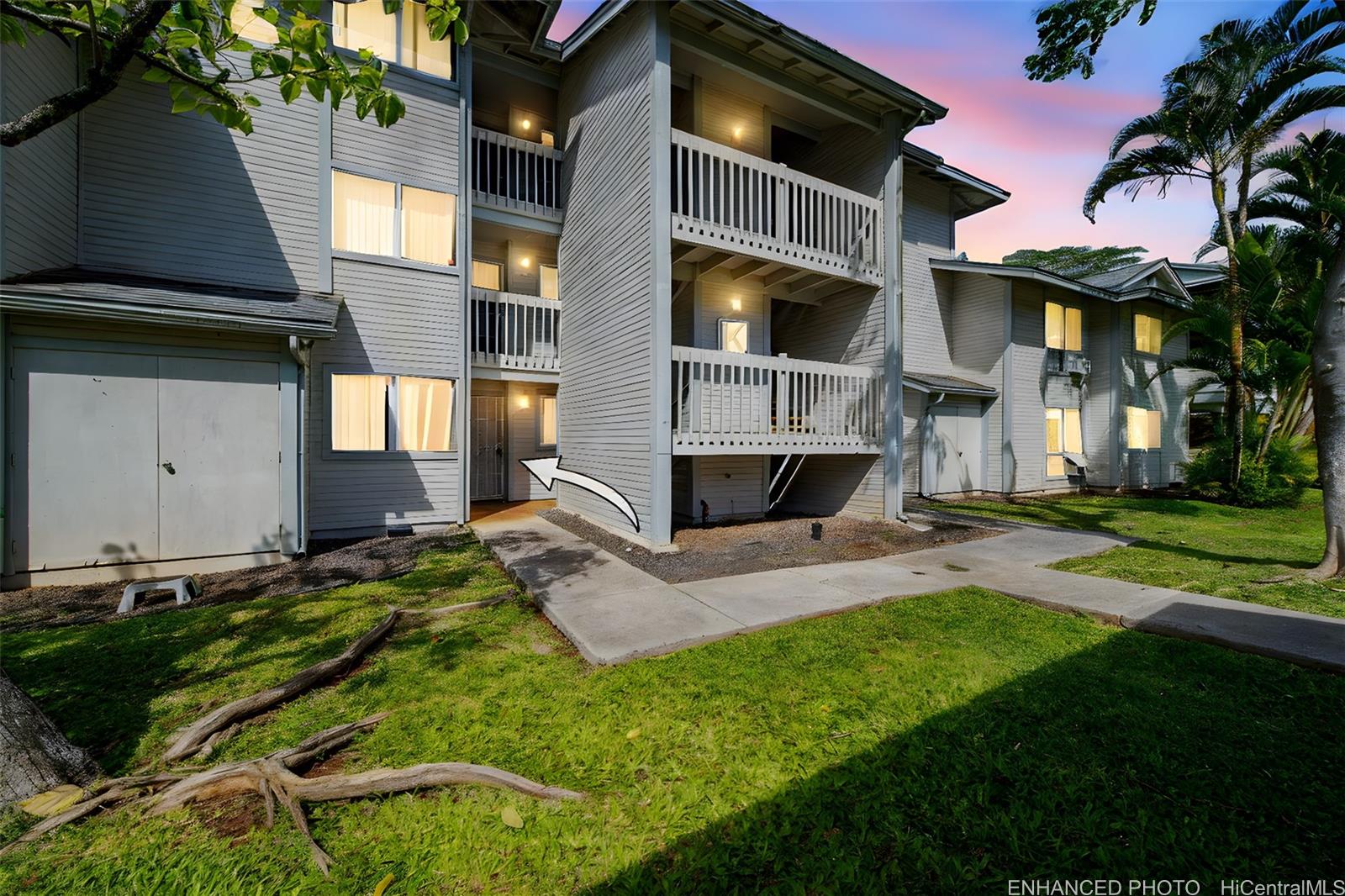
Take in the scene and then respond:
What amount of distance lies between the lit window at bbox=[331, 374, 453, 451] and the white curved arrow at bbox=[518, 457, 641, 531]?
2.48 meters

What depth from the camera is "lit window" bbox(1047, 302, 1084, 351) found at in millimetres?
15234

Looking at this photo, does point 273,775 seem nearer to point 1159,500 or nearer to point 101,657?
point 101,657

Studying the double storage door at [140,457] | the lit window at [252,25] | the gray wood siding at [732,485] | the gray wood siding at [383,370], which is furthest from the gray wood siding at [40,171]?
the gray wood siding at [732,485]

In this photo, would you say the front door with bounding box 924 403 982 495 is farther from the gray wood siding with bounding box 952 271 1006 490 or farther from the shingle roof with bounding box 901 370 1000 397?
the shingle roof with bounding box 901 370 1000 397

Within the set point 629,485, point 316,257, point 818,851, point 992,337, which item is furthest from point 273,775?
point 992,337

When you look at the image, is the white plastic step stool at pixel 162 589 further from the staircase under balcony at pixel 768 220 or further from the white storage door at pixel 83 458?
the staircase under balcony at pixel 768 220

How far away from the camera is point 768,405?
849cm

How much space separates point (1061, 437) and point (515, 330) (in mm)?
16156

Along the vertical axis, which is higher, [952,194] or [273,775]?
[952,194]

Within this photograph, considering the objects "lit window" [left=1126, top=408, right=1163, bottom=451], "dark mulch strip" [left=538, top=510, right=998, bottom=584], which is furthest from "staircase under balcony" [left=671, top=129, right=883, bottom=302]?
"lit window" [left=1126, top=408, right=1163, bottom=451]

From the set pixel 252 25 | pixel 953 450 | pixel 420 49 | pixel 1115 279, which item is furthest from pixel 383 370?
pixel 1115 279

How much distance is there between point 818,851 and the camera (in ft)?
6.83

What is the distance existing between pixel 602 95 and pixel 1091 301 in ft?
53.2

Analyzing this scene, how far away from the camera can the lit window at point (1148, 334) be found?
16.4 metres
